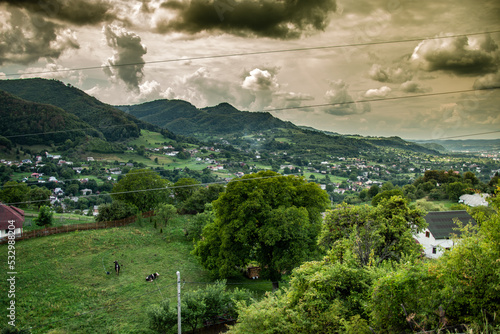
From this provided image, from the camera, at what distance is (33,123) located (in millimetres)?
118812

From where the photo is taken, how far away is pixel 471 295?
334 inches

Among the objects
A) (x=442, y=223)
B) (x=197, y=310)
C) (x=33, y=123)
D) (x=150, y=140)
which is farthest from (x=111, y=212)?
(x=150, y=140)

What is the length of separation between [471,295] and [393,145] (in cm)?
17410

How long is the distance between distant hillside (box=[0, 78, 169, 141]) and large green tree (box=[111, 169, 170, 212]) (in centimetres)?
11129

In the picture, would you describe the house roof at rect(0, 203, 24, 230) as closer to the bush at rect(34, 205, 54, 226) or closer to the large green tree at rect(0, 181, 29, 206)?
the bush at rect(34, 205, 54, 226)

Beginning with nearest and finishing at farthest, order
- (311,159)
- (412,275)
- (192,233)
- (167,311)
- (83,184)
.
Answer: (412,275) → (167,311) → (192,233) → (83,184) → (311,159)

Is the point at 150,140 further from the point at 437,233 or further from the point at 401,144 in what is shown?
the point at 401,144

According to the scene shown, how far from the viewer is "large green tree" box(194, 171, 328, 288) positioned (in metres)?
18.2

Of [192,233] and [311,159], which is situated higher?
[192,233]

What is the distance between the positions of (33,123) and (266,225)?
136008 mm

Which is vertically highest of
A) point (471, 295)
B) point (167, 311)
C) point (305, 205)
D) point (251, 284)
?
point (471, 295)

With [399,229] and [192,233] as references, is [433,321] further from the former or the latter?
[192,233]

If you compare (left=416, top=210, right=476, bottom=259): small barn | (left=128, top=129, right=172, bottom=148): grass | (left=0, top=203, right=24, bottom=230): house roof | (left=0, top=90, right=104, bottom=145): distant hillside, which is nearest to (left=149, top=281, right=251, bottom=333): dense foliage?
(left=0, top=203, right=24, bottom=230): house roof

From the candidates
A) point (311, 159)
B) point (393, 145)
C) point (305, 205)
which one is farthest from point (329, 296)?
point (393, 145)
